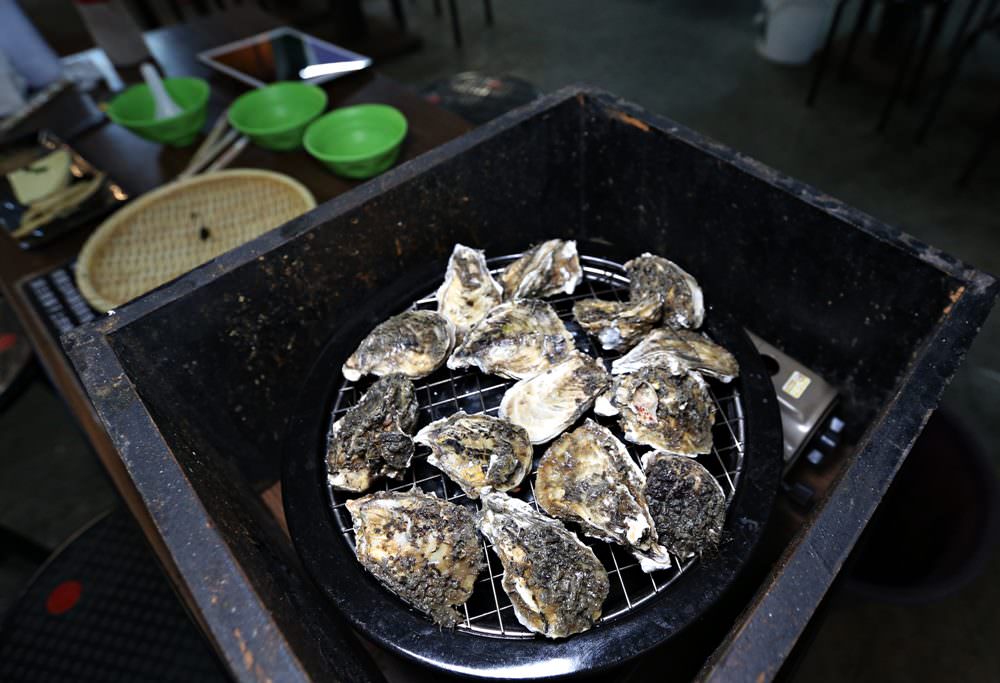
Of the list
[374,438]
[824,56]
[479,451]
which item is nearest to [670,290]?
[479,451]

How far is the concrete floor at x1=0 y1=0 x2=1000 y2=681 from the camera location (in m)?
1.77

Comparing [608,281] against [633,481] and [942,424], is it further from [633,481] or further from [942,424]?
[942,424]

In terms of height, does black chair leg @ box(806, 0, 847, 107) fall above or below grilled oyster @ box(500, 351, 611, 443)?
below

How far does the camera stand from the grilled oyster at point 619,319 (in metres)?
1.11

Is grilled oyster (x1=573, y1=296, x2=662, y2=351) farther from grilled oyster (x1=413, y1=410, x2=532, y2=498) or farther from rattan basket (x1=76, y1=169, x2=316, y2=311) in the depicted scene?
rattan basket (x1=76, y1=169, x2=316, y2=311)

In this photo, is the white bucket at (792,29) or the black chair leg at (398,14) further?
the black chair leg at (398,14)

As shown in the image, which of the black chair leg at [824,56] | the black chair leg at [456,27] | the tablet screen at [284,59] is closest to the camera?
the tablet screen at [284,59]

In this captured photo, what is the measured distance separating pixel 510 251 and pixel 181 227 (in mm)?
1044

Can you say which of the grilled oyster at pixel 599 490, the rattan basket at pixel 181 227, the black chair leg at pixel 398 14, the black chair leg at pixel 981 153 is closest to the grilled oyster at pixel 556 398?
the grilled oyster at pixel 599 490

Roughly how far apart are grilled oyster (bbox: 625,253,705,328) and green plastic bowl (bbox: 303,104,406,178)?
99 cm

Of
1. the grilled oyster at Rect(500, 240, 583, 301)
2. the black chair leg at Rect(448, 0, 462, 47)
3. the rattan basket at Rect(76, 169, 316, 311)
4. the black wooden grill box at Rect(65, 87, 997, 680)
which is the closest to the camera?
the black wooden grill box at Rect(65, 87, 997, 680)

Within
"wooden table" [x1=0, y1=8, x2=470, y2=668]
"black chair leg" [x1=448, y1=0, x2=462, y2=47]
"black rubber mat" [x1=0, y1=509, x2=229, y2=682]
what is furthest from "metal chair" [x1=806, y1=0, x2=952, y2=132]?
"black rubber mat" [x1=0, y1=509, x2=229, y2=682]

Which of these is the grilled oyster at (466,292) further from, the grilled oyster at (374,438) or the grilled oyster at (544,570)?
the grilled oyster at (544,570)

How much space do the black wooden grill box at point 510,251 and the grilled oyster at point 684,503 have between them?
101 millimetres
